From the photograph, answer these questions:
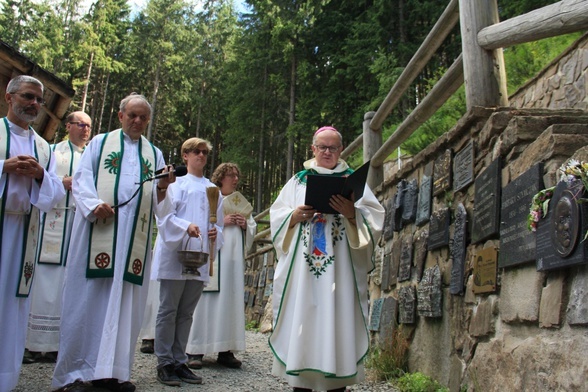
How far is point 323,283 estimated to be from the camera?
390 centimetres

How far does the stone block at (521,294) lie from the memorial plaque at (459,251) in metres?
0.66

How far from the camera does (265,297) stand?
38.4ft

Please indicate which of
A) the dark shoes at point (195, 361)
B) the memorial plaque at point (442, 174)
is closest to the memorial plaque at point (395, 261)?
the memorial plaque at point (442, 174)

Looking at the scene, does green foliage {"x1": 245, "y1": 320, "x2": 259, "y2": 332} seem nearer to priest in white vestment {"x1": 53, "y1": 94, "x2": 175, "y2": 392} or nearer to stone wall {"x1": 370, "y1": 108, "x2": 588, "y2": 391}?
stone wall {"x1": 370, "y1": 108, "x2": 588, "y2": 391}

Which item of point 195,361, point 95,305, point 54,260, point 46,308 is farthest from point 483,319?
point 54,260

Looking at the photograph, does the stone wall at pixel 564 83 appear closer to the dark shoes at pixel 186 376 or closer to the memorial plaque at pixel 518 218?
the memorial plaque at pixel 518 218

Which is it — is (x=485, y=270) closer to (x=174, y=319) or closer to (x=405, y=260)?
(x=405, y=260)

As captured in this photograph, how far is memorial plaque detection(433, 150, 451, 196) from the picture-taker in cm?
443

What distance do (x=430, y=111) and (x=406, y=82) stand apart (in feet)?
3.04

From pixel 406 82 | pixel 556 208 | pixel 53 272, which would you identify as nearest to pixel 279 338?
pixel 556 208

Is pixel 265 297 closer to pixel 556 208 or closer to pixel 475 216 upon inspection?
pixel 475 216

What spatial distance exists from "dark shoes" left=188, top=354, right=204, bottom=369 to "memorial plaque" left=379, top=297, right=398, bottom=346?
1.77 metres

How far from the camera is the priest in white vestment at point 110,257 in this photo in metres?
3.65

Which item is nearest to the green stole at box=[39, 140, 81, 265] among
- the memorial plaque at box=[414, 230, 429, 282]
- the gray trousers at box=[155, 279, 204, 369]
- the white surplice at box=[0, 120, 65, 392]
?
the gray trousers at box=[155, 279, 204, 369]
